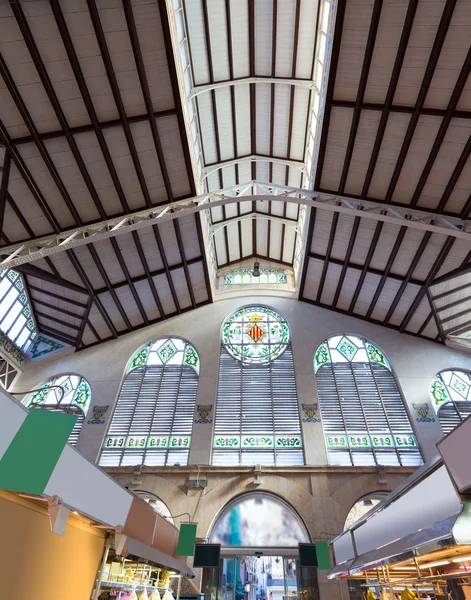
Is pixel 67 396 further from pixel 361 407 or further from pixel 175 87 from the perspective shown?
pixel 175 87

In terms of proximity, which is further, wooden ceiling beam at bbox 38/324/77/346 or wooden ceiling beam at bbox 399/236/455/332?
wooden ceiling beam at bbox 38/324/77/346

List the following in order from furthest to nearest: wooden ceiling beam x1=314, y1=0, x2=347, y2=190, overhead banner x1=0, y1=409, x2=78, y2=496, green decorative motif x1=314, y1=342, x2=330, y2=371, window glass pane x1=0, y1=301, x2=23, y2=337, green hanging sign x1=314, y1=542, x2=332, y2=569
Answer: green decorative motif x1=314, y1=342, x2=330, y2=371 → window glass pane x1=0, y1=301, x2=23, y2=337 → green hanging sign x1=314, y1=542, x2=332, y2=569 → wooden ceiling beam x1=314, y1=0, x2=347, y2=190 → overhead banner x1=0, y1=409, x2=78, y2=496

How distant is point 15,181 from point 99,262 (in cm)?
360

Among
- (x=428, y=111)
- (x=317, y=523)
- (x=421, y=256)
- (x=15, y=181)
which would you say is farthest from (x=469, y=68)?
(x=317, y=523)

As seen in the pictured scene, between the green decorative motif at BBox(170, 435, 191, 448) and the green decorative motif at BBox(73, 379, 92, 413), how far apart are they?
3.45 meters

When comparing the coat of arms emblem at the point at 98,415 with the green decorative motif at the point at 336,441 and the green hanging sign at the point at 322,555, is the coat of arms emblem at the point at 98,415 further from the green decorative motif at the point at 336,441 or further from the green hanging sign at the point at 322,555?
the green hanging sign at the point at 322,555

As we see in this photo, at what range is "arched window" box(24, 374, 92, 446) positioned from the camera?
42.2 feet

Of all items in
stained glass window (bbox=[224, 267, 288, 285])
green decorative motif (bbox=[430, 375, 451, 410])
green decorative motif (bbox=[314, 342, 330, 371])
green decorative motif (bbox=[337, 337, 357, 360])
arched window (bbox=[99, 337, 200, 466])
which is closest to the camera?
arched window (bbox=[99, 337, 200, 466])

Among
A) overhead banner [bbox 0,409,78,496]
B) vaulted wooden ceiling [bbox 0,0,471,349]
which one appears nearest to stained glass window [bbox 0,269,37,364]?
vaulted wooden ceiling [bbox 0,0,471,349]

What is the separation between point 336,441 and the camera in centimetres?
1165

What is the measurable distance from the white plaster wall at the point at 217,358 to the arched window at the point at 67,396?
0.27 m

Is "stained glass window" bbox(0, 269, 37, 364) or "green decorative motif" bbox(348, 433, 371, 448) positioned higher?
"stained glass window" bbox(0, 269, 37, 364)

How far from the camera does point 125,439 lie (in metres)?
12.1

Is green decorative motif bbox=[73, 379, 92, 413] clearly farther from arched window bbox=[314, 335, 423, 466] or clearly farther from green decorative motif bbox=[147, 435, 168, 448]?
arched window bbox=[314, 335, 423, 466]
